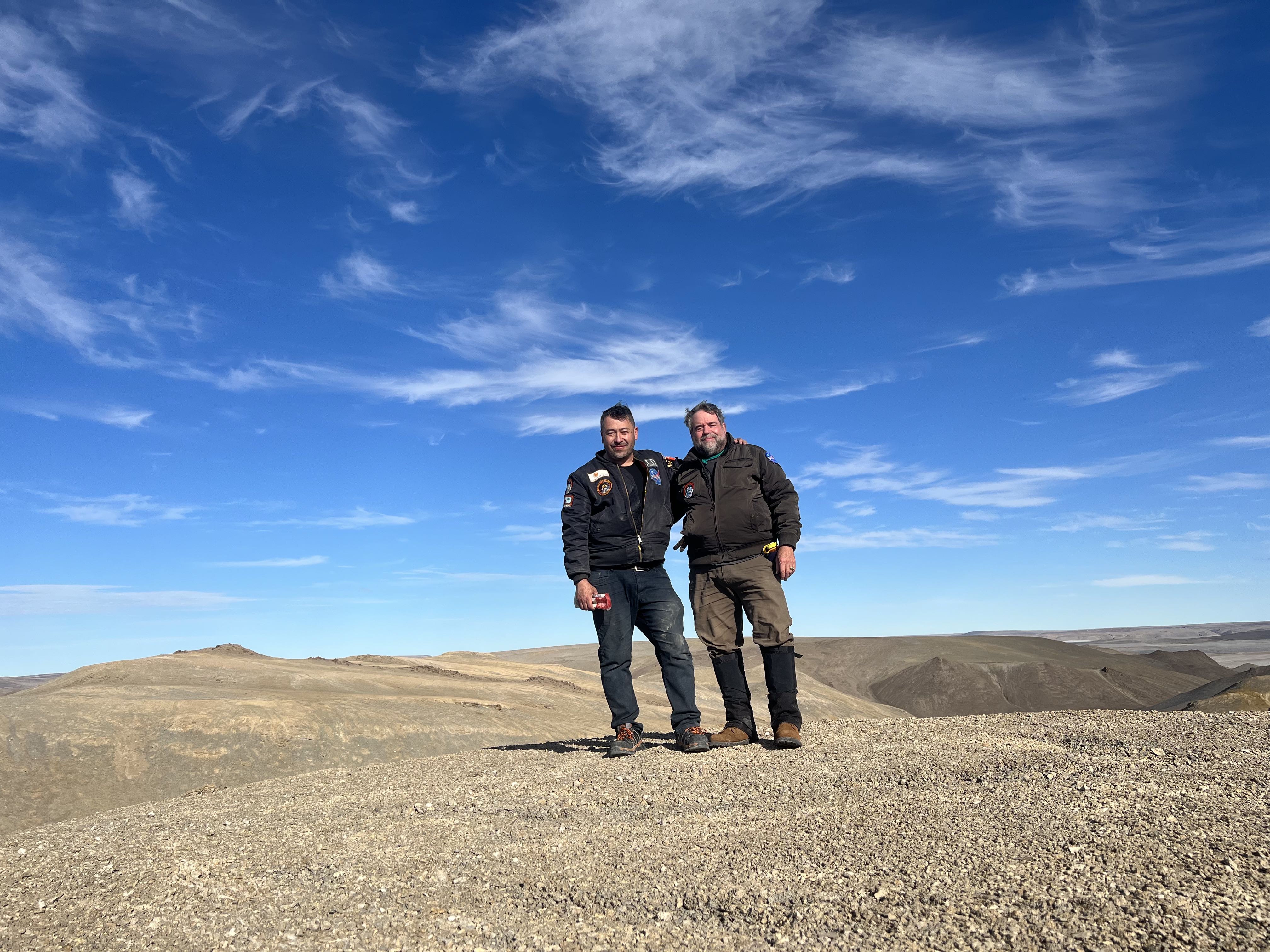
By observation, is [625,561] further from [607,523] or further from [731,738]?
[731,738]

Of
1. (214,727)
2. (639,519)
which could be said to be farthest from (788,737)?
(214,727)

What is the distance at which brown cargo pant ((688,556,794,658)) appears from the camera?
6449 millimetres

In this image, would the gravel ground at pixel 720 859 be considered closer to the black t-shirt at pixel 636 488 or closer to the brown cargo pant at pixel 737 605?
the brown cargo pant at pixel 737 605

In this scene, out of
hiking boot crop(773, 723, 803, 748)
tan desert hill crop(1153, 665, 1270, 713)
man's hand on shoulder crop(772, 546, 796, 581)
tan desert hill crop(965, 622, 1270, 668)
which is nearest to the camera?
hiking boot crop(773, 723, 803, 748)

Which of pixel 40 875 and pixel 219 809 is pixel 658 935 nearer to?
pixel 40 875

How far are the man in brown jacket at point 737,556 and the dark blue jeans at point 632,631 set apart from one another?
21cm

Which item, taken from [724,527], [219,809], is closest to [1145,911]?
[724,527]

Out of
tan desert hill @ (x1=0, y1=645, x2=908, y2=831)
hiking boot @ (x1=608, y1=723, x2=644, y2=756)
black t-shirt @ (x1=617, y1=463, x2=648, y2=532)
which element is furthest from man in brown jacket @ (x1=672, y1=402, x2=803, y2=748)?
tan desert hill @ (x1=0, y1=645, x2=908, y2=831)

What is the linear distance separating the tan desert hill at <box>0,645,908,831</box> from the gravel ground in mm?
7894

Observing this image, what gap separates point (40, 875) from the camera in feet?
14.8

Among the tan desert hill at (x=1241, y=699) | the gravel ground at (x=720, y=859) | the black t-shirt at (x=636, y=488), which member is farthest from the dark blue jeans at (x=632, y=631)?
the tan desert hill at (x=1241, y=699)

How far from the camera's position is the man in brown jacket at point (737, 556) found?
254 inches

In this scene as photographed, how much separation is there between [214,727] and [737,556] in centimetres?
1250

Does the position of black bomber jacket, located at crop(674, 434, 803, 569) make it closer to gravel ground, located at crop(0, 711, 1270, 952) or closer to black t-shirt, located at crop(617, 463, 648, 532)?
black t-shirt, located at crop(617, 463, 648, 532)
